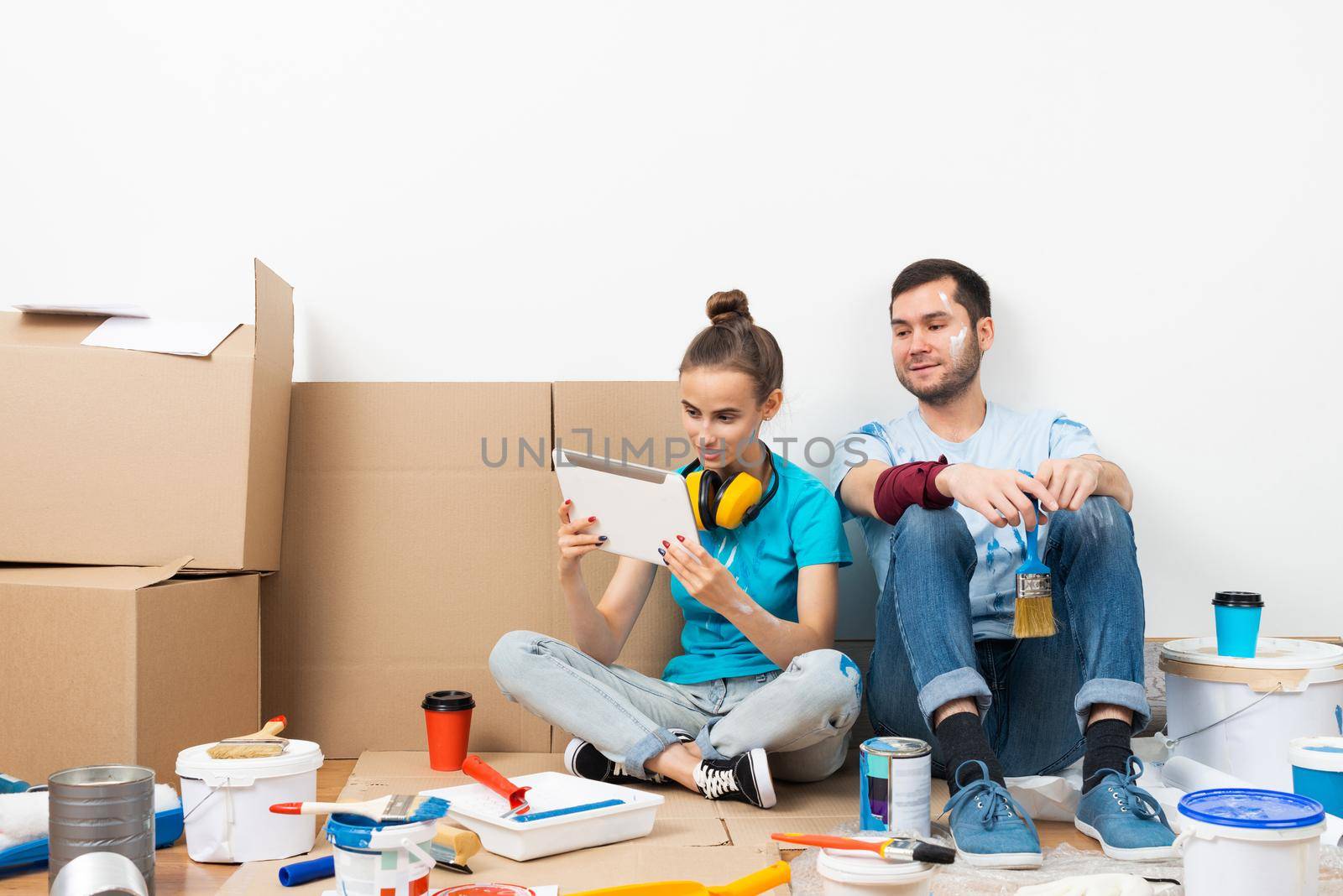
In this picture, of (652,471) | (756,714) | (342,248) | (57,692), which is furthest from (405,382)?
(756,714)

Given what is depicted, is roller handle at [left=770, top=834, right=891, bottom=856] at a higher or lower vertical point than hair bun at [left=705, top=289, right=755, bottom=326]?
lower

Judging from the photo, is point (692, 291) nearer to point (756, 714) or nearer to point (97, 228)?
point (756, 714)

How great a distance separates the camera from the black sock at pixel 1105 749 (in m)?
1.38

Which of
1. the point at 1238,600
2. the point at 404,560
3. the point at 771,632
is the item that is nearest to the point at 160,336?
the point at 404,560

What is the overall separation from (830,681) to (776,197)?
2.97 ft

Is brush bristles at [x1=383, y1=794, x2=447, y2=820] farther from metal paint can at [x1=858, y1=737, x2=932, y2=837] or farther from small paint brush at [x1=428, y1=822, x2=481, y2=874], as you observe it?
metal paint can at [x1=858, y1=737, x2=932, y2=837]

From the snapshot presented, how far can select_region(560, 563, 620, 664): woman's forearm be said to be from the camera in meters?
1.66

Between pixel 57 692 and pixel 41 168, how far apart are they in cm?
97

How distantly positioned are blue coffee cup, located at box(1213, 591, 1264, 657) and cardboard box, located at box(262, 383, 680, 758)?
33.7 inches

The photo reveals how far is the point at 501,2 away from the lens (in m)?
1.97

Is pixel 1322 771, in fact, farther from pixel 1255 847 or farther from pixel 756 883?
pixel 756 883

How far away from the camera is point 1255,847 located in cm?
104

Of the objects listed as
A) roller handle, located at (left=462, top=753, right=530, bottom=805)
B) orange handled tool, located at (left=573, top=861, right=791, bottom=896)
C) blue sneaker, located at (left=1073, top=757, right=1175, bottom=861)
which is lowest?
blue sneaker, located at (left=1073, top=757, right=1175, bottom=861)

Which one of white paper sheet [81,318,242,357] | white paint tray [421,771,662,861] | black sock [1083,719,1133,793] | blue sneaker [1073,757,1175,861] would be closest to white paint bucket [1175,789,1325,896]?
blue sneaker [1073,757,1175,861]
